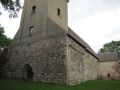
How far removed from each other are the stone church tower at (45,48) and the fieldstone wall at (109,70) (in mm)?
17529

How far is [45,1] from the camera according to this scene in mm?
17688

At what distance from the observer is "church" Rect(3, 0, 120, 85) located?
47.3ft

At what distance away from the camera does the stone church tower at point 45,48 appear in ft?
47.3

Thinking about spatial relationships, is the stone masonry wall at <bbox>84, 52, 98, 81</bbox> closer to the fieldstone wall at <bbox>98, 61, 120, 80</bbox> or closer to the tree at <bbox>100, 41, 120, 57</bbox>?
the fieldstone wall at <bbox>98, 61, 120, 80</bbox>

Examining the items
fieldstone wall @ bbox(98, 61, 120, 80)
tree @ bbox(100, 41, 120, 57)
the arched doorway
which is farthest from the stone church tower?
tree @ bbox(100, 41, 120, 57)

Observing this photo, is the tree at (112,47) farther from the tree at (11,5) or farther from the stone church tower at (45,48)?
the tree at (11,5)

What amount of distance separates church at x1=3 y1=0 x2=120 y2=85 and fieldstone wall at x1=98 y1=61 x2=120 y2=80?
17.5 metres

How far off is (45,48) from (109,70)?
22.5 m

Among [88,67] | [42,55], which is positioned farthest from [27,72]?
[88,67]

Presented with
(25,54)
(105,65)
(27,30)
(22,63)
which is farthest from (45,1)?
(105,65)

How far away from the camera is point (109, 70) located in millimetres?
33250

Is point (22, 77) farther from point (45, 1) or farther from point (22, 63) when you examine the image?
point (45, 1)

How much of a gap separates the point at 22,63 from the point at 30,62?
141cm

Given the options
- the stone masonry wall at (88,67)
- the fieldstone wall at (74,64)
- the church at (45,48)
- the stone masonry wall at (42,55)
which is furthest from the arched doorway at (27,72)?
the stone masonry wall at (88,67)
